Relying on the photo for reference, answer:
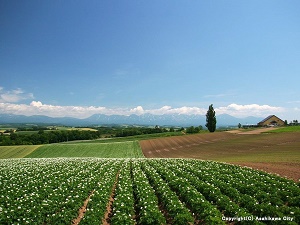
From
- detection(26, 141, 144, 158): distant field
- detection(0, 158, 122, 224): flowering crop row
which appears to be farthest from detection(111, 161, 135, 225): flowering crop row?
detection(26, 141, 144, 158): distant field

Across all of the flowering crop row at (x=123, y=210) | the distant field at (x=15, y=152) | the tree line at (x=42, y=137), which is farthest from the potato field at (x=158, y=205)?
the tree line at (x=42, y=137)

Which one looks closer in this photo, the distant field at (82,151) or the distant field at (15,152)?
→ the distant field at (82,151)

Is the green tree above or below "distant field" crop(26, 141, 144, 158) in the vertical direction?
above

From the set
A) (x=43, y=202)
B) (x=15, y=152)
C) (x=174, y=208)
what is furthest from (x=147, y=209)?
(x=15, y=152)

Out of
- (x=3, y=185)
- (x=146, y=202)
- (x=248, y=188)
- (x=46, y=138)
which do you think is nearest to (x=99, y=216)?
(x=146, y=202)

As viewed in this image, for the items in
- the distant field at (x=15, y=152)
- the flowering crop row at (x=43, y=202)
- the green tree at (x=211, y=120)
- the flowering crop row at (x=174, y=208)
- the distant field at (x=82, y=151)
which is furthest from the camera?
the green tree at (x=211, y=120)

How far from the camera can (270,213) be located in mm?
11758

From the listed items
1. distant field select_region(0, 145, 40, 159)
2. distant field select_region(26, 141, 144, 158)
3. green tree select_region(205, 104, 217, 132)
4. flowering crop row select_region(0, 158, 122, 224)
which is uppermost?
green tree select_region(205, 104, 217, 132)

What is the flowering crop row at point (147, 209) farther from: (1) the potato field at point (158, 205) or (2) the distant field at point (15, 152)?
(2) the distant field at point (15, 152)

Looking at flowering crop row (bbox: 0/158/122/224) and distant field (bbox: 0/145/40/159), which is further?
distant field (bbox: 0/145/40/159)

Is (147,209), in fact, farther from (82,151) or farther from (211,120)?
(211,120)

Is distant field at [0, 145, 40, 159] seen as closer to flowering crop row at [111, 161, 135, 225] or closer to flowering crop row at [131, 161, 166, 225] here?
flowering crop row at [111, 161, 135, 225]

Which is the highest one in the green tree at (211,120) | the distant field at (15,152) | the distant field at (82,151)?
the green tree at (211,120)

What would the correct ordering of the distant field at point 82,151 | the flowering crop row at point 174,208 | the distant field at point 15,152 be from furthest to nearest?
the distant field at point 15,152 < the distant field at point 82,151 < the flowering crop row at point 174,208
